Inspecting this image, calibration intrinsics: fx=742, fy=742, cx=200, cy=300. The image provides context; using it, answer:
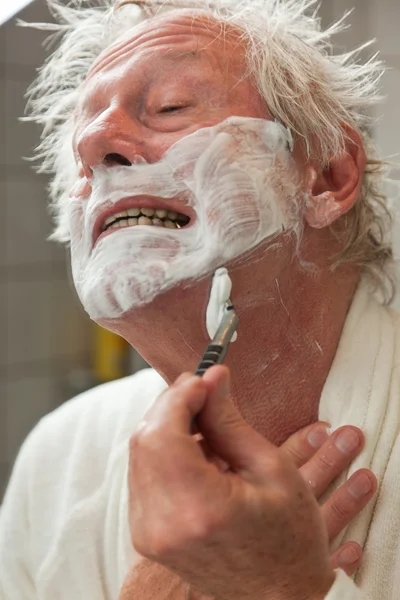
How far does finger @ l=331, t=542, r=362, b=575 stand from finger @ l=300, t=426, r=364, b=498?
6cm

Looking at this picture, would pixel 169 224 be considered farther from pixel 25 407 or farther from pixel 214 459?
pixel 25 407

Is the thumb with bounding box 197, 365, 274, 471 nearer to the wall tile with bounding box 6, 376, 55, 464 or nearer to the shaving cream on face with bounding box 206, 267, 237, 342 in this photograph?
the shaving cream on face with bounding box 206, 267, 237, 342

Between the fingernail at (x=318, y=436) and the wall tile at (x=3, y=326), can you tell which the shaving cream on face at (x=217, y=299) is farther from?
the wall tile at (x=3, y=326)

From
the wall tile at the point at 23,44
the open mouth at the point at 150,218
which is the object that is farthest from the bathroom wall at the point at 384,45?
the wall tile at the point at 23,44

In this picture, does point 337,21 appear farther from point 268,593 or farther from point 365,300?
point 268,593

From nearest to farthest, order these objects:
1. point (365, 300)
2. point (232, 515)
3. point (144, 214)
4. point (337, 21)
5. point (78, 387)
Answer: point (232, 515), point (144, 214), point (365, 300), point (337, 21), point (78, 387)

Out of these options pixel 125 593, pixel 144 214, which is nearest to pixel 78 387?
pixel 125 593

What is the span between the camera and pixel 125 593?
2.90 feet

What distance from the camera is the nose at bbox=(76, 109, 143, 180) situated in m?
0.81

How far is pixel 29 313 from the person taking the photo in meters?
1.70

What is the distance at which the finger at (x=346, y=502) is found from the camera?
2.58ft

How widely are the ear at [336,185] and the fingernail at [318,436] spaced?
24 centimetres

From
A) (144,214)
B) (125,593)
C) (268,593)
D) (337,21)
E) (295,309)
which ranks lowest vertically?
(125,593)

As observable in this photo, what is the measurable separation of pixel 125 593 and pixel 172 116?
1.84 feet
